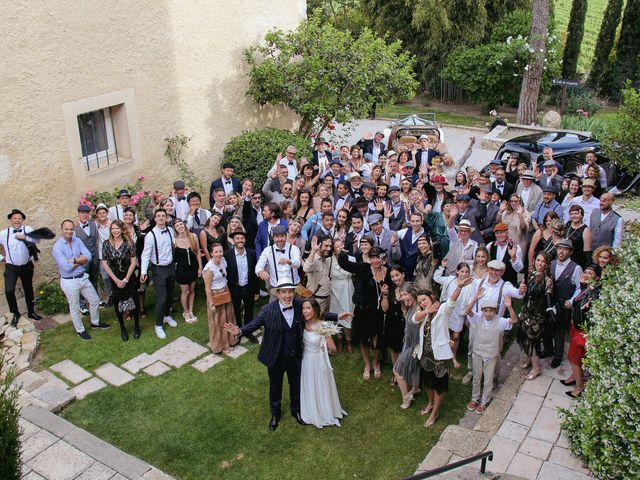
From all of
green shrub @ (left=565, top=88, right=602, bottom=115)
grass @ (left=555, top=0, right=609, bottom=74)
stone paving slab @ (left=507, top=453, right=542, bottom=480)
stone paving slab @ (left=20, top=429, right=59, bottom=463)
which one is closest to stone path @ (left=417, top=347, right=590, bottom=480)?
stone paving slab @ (left=507, top=453, right=542, bottom=480)

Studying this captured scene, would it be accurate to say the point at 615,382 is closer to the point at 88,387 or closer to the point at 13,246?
the point at 88,387

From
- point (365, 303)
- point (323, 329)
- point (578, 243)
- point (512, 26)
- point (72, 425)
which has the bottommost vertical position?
point (72, 425)

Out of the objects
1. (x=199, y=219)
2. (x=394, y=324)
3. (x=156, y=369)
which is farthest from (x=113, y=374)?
(x=394, y=324)

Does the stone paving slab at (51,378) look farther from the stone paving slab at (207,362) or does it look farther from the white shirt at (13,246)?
the white shirt at (13,246)

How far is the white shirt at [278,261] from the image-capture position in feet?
29.2

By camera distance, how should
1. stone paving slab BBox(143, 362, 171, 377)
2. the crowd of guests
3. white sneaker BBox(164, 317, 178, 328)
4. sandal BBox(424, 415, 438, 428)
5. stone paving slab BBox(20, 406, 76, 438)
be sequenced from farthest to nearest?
white sneaker BBox(164, 317, 178, 328) → stone paving slab BBox(143, 362, 171, 377) → the crowd of guests → sandal BBox(424, 415, 438, 428) → stone paving slab BBox(20, 406, 76, 438)

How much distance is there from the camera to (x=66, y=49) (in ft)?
33.2

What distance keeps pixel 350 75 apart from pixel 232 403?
8.05 metres

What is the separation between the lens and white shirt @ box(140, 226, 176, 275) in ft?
30.3

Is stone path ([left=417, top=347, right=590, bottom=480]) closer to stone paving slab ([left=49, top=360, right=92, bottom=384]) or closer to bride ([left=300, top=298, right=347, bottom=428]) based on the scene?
bride ([left=300, top=298, right=347, bottom=428])

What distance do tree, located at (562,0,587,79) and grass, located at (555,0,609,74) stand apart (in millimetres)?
5196

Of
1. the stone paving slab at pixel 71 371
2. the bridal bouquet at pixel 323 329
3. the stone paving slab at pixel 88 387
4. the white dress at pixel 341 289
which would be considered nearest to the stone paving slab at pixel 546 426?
the bridal bouquet at pixel 323 329

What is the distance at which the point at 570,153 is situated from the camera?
Result: 45.5 feet

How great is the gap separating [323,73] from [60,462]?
373 inches
